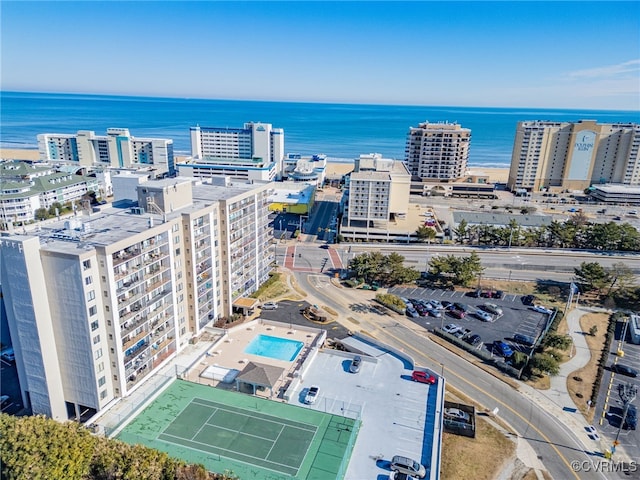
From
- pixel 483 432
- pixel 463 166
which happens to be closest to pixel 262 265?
pixel 483 432

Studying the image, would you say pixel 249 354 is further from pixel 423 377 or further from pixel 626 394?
pixel 626 394

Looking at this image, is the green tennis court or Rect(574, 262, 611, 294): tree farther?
Rect(574, 262, 611, 294): tree

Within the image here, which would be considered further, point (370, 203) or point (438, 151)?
point (438, 151)

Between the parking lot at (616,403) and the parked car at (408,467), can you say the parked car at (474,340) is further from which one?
the parked car at (408,467)

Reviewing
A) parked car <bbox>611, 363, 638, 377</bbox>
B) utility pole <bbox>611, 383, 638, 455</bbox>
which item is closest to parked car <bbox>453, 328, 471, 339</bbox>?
parked car <bbox>611, 363, 638, 377</bbox>

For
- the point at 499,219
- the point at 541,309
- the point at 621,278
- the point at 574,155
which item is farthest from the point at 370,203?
the point at 574,155

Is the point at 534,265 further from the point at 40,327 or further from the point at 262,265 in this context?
the point at 40,327

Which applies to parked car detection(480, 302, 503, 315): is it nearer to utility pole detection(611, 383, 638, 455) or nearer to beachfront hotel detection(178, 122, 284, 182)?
utility pole detection(611, 383, 638, 455)
